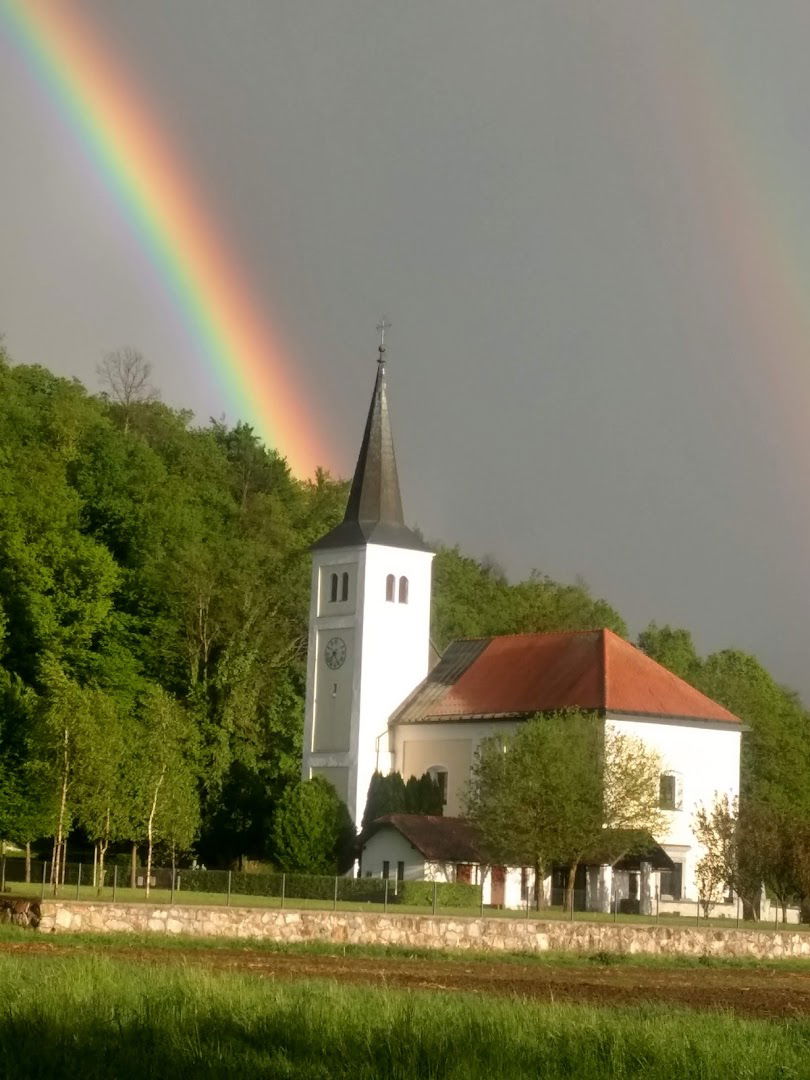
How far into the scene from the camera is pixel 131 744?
184 feet

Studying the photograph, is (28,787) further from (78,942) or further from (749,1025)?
(749,1025)

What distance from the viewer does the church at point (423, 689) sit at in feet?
240

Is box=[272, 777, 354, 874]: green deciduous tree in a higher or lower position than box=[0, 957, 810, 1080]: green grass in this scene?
higher

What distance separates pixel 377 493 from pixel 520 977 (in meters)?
49.6

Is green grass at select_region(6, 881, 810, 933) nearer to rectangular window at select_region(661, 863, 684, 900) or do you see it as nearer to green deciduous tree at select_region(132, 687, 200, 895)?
green deciduous tree at select_region(132, 687, 200, 895)

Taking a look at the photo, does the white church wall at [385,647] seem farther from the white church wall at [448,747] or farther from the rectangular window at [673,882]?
the rectangular window at [673,882]

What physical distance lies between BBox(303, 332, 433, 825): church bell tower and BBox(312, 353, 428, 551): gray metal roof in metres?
0.05

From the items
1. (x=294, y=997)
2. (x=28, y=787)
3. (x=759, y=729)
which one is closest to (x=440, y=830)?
(x=28, y=787)

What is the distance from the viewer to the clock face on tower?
265 ft

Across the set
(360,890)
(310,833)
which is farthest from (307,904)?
(310,833)

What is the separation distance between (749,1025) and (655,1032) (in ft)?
6.25

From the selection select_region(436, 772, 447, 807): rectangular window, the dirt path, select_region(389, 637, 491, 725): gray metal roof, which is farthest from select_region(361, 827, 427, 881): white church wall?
the dirt path

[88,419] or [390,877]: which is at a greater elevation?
[88,419]

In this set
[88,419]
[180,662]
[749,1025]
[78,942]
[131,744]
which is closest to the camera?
[749,1025]
